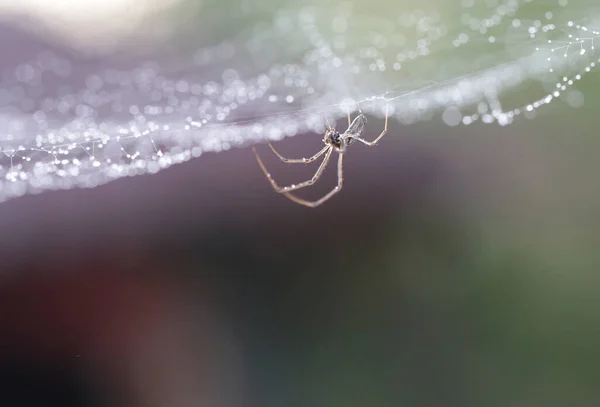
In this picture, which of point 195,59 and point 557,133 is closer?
point 195,59

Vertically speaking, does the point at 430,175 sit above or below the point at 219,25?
below

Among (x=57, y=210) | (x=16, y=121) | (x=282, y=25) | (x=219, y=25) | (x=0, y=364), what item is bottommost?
(x=0, y=364)

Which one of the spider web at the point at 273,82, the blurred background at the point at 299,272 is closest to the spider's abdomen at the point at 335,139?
the spider web at the point at 273,82

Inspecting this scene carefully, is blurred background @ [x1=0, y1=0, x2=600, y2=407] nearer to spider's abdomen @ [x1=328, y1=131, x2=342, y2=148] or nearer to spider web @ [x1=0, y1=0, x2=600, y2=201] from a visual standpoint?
spider web @ [x1=0, y1=0, x2=600, y2=201]

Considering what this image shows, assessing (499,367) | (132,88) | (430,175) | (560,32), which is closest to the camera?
(560,32)

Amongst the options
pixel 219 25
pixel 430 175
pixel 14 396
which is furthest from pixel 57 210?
pixel 430 175

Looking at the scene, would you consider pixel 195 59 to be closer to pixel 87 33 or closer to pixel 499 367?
pixel 87 33

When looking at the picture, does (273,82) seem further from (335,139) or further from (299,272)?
(299,272)
